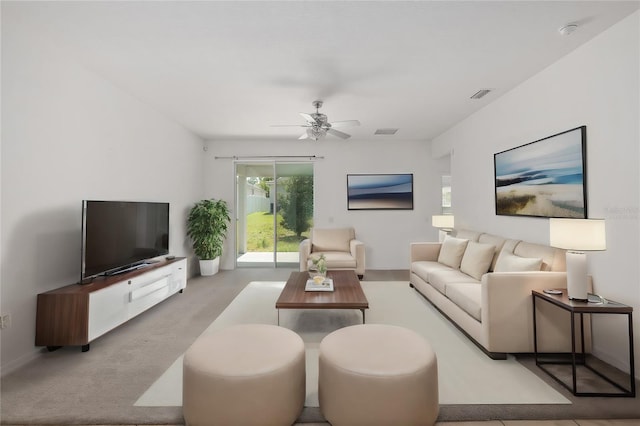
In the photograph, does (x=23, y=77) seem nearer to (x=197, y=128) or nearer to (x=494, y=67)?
(x=197, y=128)

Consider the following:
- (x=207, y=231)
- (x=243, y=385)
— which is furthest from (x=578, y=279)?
(x=207, y=231)

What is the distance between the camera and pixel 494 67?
295cm

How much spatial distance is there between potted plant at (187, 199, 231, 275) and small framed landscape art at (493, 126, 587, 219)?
14.6 feet

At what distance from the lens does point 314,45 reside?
8.39 feet

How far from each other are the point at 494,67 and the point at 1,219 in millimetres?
4480

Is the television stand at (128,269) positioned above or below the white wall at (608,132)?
below

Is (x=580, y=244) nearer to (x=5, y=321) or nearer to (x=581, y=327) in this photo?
(x=581, y=327)

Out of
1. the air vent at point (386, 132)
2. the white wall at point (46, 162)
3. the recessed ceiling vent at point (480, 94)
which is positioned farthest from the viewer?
the air vent at point (386, 132)

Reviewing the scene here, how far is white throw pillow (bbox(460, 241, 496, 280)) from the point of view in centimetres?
328

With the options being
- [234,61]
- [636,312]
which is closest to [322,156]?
[234,61]

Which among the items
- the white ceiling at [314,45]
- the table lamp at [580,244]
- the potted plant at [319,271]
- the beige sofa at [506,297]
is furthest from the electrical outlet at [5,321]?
the table lamp at [580,244]

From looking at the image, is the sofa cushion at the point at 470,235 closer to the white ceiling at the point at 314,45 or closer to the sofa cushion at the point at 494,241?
the sofa cushion at the point at 494,241

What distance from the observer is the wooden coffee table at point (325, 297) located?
2695mm

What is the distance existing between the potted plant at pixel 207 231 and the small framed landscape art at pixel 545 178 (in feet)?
14.6
